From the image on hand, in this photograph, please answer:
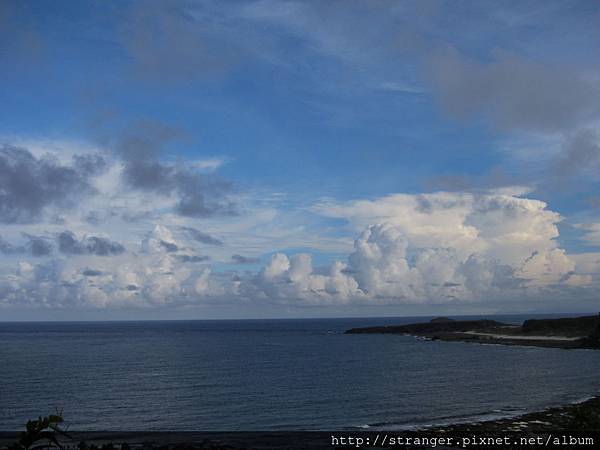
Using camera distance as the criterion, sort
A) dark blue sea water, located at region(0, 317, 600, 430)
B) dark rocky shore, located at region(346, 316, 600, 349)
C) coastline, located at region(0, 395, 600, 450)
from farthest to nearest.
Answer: dark rocky shore, located at region(346, 316, 600, 349) → dark blue sea water, located at region(0, 317, 600, 430) → coastline, located at region(0, 395, 600, 450)

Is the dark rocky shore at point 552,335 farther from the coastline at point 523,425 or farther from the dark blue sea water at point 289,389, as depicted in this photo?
the coastline at point 523,425

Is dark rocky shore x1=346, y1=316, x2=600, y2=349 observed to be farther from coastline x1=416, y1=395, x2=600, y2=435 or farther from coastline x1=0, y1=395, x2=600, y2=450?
coastline x1=0, y1=395, x2=600, y2=450

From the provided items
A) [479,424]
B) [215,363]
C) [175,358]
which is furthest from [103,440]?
[175,358]

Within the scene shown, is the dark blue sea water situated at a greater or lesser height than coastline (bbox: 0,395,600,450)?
lesser

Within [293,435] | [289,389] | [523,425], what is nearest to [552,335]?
[289,389]

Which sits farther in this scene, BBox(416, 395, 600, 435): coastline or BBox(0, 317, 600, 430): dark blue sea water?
BBox(0, 317, 600, 430): dark blue sea water

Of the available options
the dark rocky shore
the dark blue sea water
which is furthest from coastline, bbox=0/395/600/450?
the dark rocky shore

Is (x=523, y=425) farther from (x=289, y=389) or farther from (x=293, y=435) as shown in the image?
(x=289, y=389)

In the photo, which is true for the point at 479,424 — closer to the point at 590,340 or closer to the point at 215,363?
the point at 215,363

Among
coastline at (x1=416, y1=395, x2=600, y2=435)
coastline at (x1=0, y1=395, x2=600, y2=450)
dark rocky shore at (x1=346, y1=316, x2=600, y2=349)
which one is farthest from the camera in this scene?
dark rocky shore at (x1=346, y1=316, x2=600, y2=349)

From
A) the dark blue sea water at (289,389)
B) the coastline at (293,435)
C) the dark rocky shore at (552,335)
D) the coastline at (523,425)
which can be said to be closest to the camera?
the coastline at (293,435)

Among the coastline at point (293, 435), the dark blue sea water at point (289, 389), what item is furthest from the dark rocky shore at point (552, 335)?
the coastline at point (293, 435)

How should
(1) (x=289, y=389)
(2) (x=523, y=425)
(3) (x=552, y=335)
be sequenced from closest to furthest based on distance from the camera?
(2) (x=523, y=425) < (1) (x=289, y=389) < (3) (x=552, y=335)

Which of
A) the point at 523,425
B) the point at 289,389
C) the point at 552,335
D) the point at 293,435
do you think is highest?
the point at 523,425
